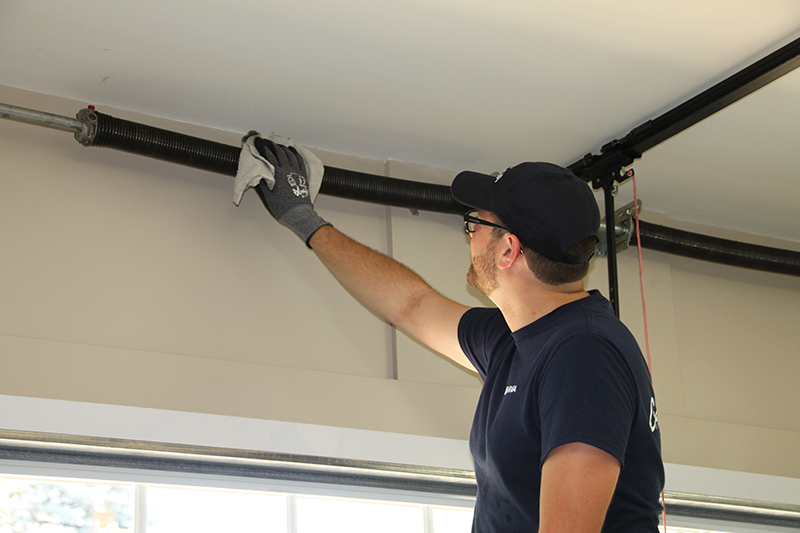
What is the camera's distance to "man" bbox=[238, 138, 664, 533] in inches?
51.8

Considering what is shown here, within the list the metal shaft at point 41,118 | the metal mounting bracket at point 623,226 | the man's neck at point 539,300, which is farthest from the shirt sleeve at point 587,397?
the metal shaft at point 41,118

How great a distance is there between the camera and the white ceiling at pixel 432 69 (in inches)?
82.0

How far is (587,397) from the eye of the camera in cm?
135

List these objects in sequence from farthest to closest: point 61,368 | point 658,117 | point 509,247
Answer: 1. point 658,117
2. point 61,368
3. point 509,247

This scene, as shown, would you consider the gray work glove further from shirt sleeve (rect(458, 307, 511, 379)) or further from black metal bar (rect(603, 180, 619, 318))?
black metal bar (rect(603, 180, 619, 318))

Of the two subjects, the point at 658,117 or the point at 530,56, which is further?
the point at 658,117

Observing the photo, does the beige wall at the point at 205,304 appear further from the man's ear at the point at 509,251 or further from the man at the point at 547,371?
the man's ear at the point at 509,251

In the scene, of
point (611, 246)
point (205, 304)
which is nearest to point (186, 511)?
point (205, 304)

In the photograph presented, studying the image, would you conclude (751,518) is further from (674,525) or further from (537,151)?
(537,151)

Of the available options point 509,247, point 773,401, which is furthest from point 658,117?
point 773,401

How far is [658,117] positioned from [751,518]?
5.24 ft

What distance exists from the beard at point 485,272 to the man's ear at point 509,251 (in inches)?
1.0

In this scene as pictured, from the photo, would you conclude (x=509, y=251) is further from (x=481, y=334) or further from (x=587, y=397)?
(x=587, y=397)

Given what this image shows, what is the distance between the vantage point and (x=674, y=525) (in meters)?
2.99
